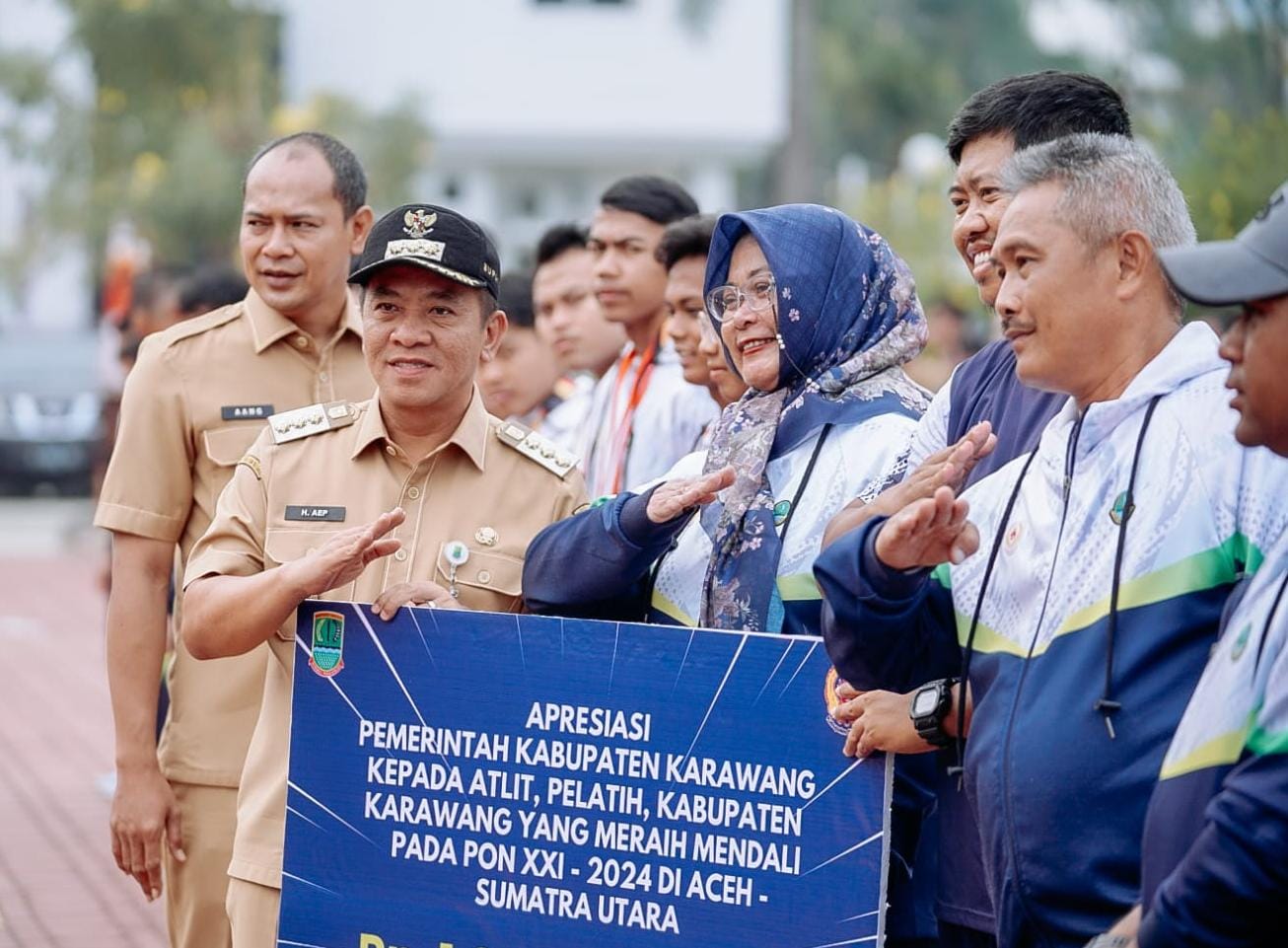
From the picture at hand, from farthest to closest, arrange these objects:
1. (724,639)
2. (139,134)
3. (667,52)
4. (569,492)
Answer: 1. (667,52)
2. (139,134)
3. (569,492)
4. (724,639)

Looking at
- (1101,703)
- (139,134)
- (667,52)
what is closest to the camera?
(1101,703)

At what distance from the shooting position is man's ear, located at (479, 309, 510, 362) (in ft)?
13.6

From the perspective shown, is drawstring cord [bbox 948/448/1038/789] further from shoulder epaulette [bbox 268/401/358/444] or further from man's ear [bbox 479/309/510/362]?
shoulder epaulette [bbox 268/401/358/444]

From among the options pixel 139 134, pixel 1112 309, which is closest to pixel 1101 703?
pixel 1112 309

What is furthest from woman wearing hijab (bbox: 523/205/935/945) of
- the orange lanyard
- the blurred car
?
the blurred car

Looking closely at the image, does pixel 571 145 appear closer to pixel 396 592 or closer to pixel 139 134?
pixel 139 134

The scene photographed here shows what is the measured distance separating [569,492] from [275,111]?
75.5 feet

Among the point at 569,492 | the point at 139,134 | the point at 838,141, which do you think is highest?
the point at 838,141

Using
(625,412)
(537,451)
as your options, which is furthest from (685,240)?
(537,451)

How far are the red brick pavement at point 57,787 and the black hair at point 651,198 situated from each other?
3.00 meters

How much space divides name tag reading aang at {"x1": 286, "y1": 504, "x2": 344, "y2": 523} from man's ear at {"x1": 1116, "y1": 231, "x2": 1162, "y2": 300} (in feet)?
5.45

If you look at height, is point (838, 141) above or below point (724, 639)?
above

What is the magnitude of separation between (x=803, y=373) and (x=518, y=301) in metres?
3.66

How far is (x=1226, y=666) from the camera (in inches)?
104
